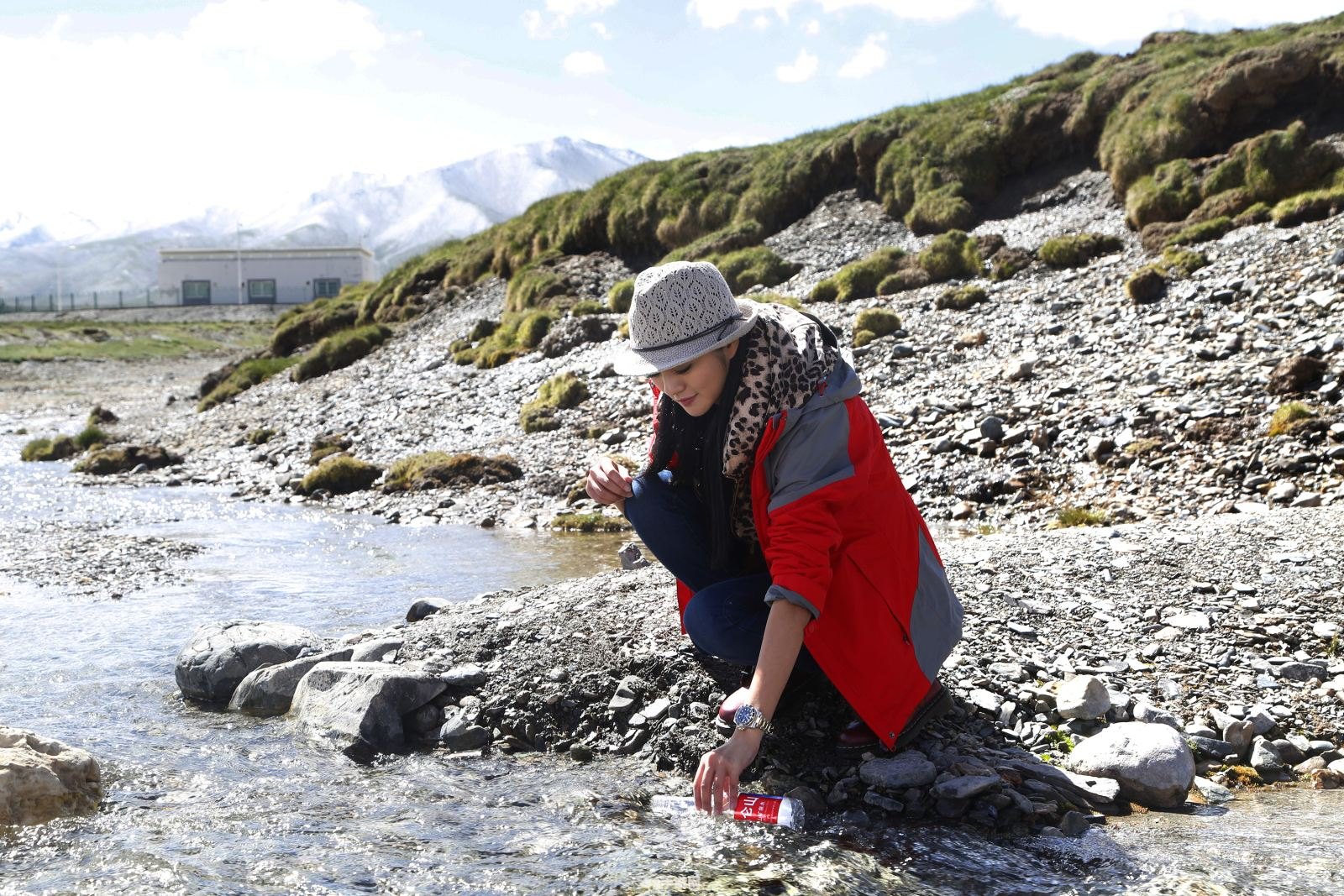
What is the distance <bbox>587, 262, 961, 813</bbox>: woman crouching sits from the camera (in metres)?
3.62

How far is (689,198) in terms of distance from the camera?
1196 inches

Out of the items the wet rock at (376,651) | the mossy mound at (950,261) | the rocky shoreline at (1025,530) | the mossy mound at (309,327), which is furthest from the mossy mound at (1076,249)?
the mossy mound at (309,327)

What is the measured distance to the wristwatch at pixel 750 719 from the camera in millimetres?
3430

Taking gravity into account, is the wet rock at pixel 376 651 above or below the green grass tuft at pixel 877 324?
below

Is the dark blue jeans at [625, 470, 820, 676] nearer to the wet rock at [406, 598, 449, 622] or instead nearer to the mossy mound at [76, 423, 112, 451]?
the wet rock at [406, 598, 449, 622]

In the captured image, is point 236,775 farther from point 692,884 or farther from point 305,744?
point 692,884

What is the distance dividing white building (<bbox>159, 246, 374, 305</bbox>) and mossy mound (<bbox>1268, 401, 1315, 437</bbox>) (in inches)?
3447

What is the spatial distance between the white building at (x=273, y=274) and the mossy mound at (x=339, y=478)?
79.0 metres

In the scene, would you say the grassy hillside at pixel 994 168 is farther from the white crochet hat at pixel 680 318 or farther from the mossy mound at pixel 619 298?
the white crochet hat at pixel 680 318

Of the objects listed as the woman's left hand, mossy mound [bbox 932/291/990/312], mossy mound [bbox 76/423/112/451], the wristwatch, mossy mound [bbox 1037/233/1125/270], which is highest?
mossy mound [bbox 1037/233/1125/270]

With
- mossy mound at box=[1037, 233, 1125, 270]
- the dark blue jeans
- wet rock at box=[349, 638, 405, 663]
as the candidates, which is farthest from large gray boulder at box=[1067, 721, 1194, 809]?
mossy mound at box=[1037, 233, 1125, 270]

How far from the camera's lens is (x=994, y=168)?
83.1 ft

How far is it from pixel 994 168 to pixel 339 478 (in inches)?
659

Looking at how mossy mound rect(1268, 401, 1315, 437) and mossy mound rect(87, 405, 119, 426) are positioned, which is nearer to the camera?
mossy mound rect(1268, 401, 1315, 437)
